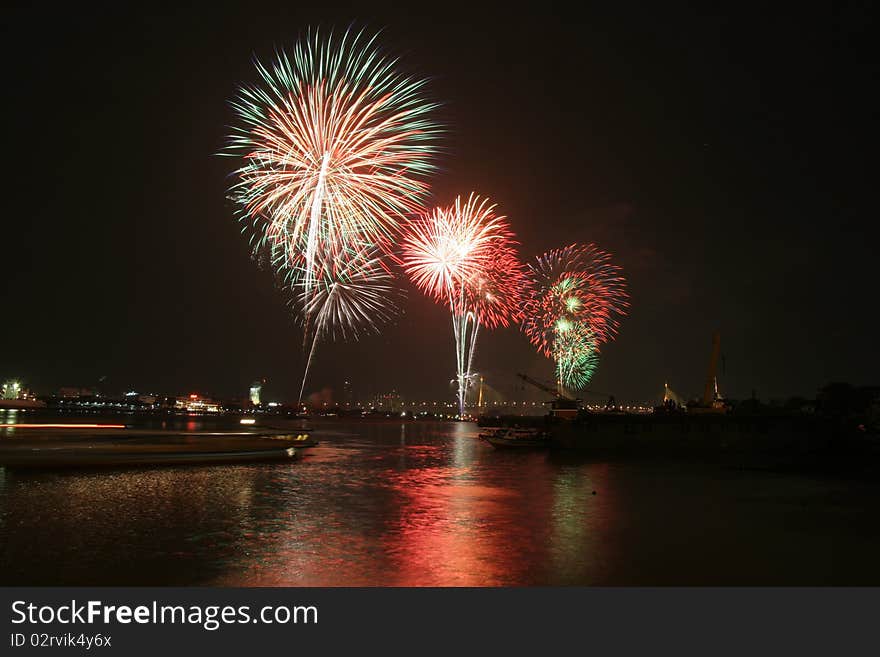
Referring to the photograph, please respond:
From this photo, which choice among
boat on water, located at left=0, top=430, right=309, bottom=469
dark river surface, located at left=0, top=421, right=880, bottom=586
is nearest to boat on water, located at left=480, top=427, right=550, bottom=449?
boat on water, located at left=0, top=430, right=309, bottom=469

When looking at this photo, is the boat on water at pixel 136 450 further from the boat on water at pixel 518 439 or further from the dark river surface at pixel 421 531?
the boat on water at pixel 518 439

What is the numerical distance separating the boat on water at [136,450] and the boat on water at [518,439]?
1998 centimetres

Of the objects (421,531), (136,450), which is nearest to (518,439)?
(136,450)

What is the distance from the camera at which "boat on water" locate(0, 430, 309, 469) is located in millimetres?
28766

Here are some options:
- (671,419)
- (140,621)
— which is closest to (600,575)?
(140,621)

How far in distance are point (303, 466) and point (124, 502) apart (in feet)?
46.6

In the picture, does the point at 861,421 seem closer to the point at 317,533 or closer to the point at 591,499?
the point at 591,499

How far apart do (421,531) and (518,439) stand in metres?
40.8

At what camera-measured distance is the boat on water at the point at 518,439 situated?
53.6m

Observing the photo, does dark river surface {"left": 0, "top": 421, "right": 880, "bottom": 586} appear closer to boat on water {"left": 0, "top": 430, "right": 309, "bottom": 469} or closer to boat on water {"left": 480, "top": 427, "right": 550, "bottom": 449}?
boat on water {"left": 0, "top": 430, "right": 309, "bottom": 469}

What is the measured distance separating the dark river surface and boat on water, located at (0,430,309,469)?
1.52 meters

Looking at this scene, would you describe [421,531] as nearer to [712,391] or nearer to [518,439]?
[518,439]

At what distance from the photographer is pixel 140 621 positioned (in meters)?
8.40

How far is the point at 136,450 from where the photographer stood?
3130 centimetres
